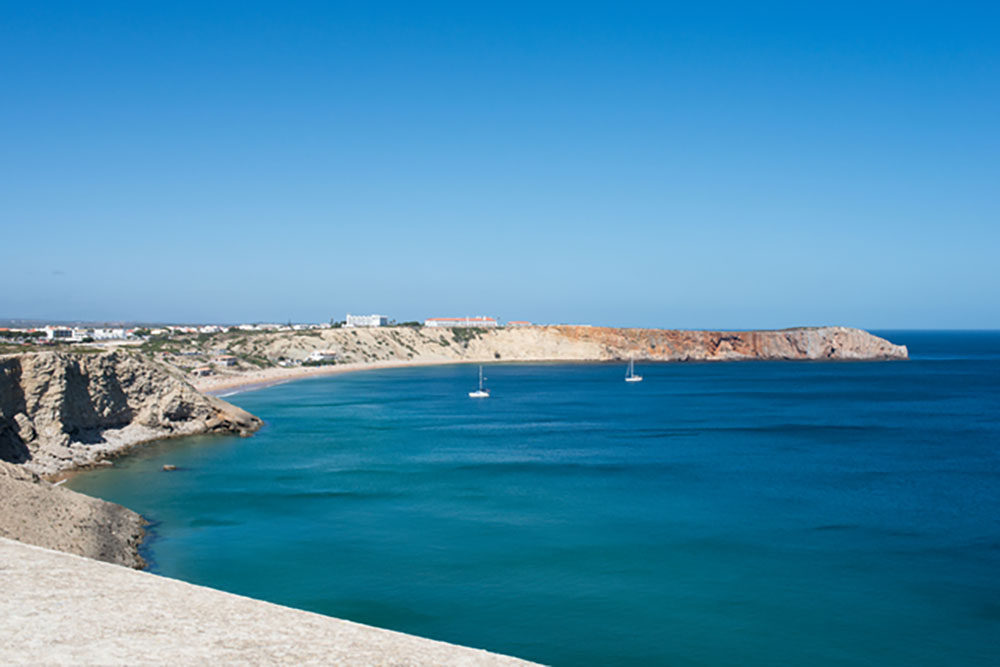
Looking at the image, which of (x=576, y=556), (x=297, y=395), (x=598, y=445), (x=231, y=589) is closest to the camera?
(x=231, y=589)

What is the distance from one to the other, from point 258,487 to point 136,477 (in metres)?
6.21

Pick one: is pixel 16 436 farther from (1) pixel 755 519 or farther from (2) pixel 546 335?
(2) pixel 546 335

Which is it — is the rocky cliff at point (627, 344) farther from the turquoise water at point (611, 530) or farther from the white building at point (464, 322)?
the turquoise water at point (611, 530)

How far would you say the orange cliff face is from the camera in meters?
149

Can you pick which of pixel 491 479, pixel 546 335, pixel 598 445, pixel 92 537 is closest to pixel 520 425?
pixel 598 445

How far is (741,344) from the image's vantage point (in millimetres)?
151000

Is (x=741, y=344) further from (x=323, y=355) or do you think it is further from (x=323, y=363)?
(x=323, y=363)

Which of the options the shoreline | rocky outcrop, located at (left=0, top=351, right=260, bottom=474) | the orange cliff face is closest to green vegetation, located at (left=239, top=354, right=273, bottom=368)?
the shoreline

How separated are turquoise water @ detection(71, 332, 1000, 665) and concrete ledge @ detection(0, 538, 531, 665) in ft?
20.1

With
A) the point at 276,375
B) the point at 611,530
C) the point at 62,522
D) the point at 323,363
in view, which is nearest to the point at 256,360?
the point at 323,363

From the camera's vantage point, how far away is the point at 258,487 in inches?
1309

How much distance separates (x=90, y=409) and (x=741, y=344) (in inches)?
5159

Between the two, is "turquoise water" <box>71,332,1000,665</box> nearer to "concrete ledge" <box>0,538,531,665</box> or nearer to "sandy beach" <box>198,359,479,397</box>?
"concrete ledge" <box>0,538,531,665</box>

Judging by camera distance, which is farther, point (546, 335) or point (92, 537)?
point (546, 335)
